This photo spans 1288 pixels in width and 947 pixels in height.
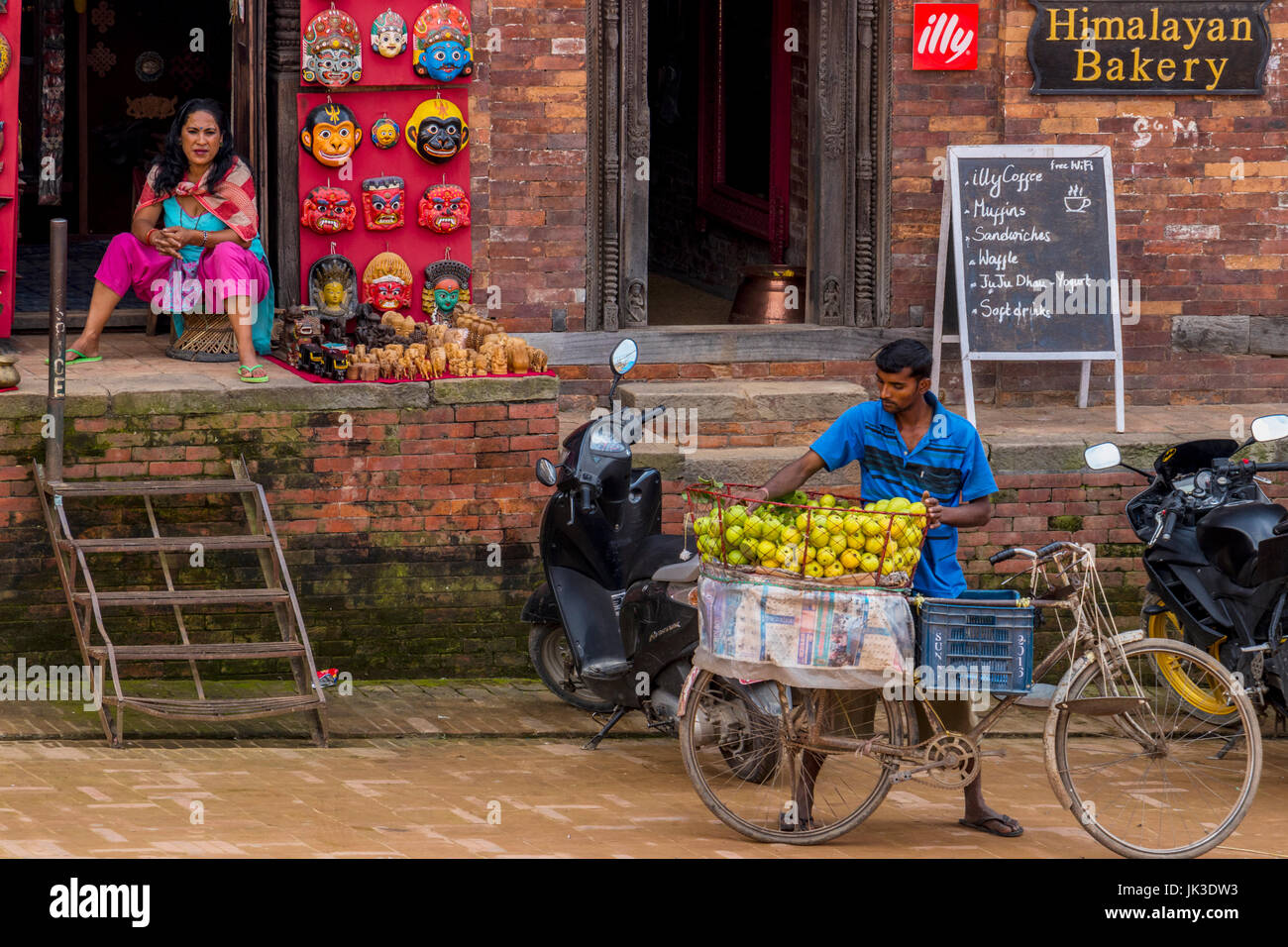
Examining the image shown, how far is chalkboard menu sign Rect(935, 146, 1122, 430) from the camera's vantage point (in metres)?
10.1

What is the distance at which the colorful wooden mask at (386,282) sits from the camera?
9.99 m

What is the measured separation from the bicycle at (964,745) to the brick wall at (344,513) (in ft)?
6.82

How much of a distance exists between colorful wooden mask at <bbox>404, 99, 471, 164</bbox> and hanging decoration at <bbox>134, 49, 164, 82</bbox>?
6.47 meters

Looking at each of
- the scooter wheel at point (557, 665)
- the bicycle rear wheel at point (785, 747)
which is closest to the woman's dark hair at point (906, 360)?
the bicycle rear wheel at point (785, 747)

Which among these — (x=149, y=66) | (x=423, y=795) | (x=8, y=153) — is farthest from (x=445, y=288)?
(x=149, y=66)

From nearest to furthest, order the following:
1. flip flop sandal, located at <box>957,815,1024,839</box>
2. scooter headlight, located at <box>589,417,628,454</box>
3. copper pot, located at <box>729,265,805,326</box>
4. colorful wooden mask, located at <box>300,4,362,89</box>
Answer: flip flop sandal, located at <box>957,815,1024,839</box> → scooter headlight, located at <box>589,417,628,454</box> → colorful wooden mask, located at <box>300,4,362,89</box> → copper pot, located at <box>729,265,805,326</box>

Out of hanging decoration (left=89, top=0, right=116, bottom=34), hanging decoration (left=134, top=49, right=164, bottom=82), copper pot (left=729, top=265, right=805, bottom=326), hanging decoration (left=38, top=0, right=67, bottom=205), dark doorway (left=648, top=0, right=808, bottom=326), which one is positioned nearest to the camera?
copper pot (left=729, top=265, right=805, bottom=326)

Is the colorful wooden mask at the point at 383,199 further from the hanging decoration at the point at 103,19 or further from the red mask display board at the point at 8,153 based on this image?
the hanging decoration at the point at 103,19

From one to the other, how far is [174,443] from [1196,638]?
4.52 m

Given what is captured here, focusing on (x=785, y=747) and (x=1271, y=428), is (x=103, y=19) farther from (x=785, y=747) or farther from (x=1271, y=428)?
(x=1271, y=428)

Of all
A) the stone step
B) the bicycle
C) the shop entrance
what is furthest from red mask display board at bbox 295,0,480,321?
the shop entrance

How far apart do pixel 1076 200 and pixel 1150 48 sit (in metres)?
0.96

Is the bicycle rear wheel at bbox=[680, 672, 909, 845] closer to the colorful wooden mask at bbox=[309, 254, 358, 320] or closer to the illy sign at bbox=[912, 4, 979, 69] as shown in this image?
the colorful wooden mask at bbox=[309, 254, 358, 320]

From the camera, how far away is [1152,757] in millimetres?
6559
